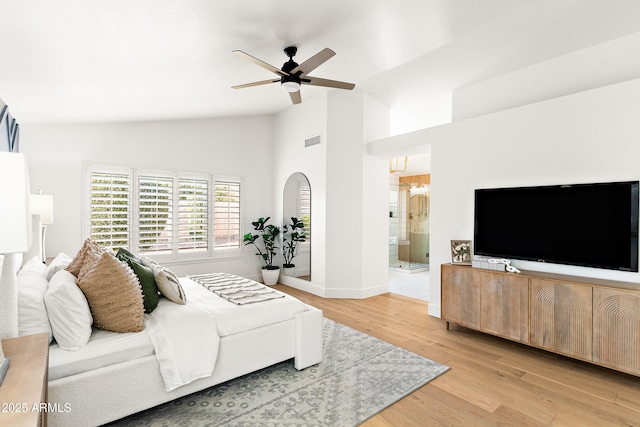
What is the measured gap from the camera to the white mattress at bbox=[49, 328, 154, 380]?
5.67 ft

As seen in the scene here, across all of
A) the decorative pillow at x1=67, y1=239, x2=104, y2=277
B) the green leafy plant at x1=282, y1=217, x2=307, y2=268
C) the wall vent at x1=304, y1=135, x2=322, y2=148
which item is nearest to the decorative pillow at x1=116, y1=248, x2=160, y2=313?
the decorative pillow at x1=67, y1=239, x2=104, y2=277

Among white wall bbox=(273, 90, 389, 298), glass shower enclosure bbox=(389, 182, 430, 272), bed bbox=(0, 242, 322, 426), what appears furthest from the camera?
glass shower enclosure bbox=(389, 182, 430, 272)

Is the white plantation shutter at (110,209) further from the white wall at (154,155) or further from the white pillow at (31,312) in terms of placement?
the white pillow at (31,312)

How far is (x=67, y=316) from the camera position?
1815 millimetres

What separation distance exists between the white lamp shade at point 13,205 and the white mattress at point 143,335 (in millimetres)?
933

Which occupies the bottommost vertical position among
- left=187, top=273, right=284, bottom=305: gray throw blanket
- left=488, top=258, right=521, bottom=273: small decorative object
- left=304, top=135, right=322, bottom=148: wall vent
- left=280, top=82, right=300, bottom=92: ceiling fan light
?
left=187, top=273, right=284, bottom=305: gray throw blanket

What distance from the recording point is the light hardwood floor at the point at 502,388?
2.05m

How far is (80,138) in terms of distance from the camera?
432 centimetres

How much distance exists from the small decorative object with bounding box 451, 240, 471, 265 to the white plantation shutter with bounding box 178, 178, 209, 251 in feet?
12.9

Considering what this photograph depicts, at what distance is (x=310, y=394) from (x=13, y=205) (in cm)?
202

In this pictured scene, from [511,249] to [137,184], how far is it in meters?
5.05

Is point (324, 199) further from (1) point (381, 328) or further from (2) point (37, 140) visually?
(2) point (37, 140)

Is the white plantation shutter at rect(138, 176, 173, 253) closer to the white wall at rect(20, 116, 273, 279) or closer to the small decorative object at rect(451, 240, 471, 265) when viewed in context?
the white wall at rect(20, 116, 273, 279)

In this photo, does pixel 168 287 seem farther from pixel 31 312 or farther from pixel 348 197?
pixel 348 197
